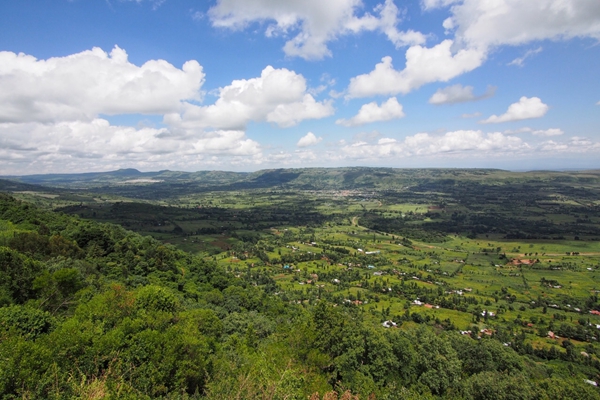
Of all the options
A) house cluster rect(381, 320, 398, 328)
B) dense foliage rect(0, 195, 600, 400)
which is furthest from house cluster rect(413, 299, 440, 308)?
dense foliage rect(0, 195, 600, 400)

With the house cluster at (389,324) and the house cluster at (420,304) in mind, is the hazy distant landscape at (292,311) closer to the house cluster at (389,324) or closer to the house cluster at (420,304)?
the house cluster at (389,324)

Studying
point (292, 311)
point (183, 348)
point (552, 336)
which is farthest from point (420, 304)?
point (183, 348)

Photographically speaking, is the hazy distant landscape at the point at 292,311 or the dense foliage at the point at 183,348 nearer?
the dense foliage at the point at 183,348

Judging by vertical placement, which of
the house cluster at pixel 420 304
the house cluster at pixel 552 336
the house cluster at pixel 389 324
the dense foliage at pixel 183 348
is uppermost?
the dense foliage at pixel 183 348

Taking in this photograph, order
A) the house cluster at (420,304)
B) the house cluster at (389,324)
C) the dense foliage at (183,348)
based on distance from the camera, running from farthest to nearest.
Answer: the house cluster at (420,304), the house cluster at (389,324), the dense foliage at (183,348)

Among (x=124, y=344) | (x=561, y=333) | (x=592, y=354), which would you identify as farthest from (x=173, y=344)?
(x=561, y=333)

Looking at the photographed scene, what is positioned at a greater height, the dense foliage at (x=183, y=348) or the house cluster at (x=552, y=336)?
the dense foliage at (x=183, y=348)

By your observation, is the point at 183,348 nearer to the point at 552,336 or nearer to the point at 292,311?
the point at 292,311

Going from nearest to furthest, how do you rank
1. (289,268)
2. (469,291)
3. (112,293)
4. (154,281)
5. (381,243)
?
1. (112,293)
2. (154,281)
3. (469,291)
4. (289,268)
5. (381,243)

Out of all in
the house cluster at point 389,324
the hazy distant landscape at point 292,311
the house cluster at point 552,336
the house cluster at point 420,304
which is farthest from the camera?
the house cluster at point 420,304

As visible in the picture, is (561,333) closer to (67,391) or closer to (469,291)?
(469,291)

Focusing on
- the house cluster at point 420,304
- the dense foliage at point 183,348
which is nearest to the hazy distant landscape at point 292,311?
the dense foliage at point 183,348
